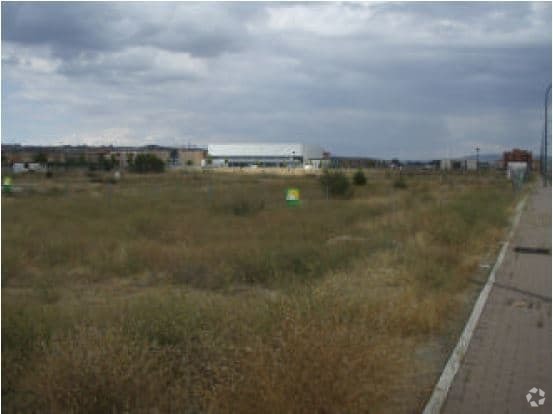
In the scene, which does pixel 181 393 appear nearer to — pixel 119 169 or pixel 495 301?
pixel 495 301

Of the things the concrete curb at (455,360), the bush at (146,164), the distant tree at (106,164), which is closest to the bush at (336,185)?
the concrete curb at (455,360)

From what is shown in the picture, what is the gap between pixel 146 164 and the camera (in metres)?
117

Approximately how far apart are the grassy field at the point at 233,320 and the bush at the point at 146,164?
94.8 m

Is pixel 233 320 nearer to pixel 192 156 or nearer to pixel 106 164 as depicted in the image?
pixel 106 164

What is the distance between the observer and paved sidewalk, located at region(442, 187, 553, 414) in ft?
22.9

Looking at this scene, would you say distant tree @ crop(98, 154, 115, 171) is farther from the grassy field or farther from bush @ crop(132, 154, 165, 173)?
the grassy field

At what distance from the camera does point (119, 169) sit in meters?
109

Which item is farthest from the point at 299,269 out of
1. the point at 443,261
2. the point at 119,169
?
the point at 119,169

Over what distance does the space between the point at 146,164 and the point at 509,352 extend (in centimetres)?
11054

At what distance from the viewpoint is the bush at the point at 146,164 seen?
116m

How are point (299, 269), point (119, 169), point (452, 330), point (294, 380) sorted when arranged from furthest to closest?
point (119, 169) → point (299, 269) → point (452, 330) → point (294, 380)

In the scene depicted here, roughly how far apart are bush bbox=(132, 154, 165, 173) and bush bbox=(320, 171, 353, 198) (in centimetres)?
6563

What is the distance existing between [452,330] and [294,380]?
189 inches

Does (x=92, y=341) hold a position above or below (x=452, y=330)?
above
